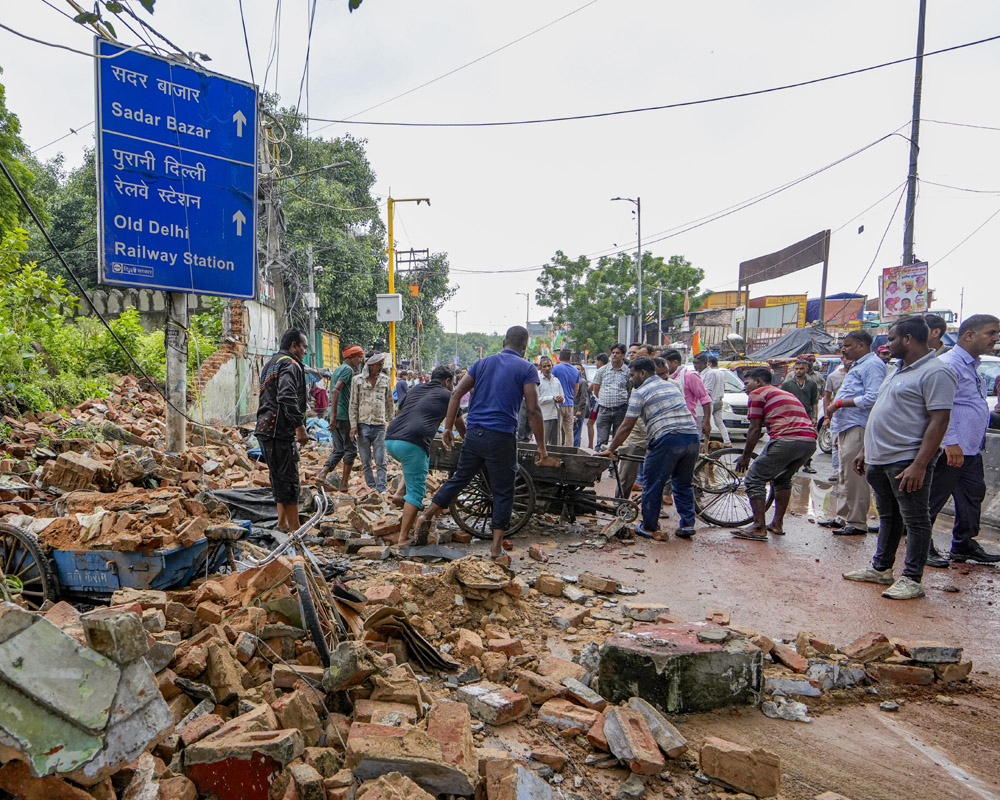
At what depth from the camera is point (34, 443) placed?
6891 millimetres

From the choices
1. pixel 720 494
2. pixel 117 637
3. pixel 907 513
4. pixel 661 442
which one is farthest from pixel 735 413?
pixel 117 637

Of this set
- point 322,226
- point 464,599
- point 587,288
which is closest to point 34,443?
point 464,599

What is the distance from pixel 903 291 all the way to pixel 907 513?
10451 mm

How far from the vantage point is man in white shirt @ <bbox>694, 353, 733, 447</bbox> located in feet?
31.1

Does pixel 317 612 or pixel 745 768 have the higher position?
pixel 317 612

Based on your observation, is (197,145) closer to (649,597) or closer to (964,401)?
(649,597)

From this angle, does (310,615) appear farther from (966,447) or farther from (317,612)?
(966,447)

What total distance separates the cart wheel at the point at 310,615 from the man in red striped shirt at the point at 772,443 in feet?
15.2

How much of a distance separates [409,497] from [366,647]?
2745mm

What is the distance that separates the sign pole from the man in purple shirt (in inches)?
278

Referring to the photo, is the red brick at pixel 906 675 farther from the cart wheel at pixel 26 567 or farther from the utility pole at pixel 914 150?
the utility pole at pixel 914 150

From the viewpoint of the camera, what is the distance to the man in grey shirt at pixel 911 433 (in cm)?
437

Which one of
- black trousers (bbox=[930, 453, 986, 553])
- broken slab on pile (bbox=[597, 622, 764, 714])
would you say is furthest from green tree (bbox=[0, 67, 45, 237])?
black trousers (bbox=[930, 453, 986, 553])

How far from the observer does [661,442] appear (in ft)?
20.6
